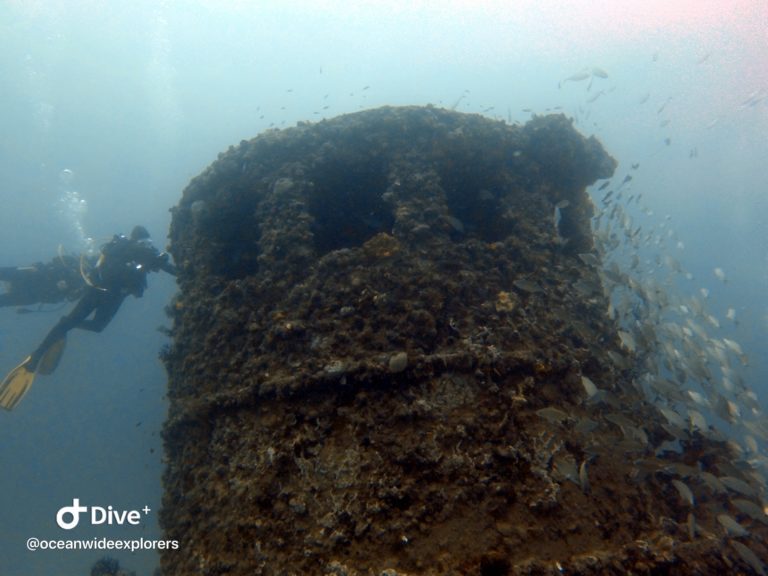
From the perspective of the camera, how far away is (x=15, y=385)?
8.05m

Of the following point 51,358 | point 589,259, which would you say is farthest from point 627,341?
point 51,358

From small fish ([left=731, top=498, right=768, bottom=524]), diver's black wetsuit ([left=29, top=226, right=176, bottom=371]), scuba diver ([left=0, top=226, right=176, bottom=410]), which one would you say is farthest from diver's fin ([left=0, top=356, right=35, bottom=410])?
small fish ([left=731, top=498, right=768, bottom=524])

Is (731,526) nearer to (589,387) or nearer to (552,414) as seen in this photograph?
(589,387)

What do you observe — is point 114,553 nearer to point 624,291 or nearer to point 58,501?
point 58,501

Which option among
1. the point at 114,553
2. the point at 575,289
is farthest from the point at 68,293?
the point at 114,553

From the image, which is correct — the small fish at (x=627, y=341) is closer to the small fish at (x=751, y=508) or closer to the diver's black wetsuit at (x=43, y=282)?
the small fish at (x=751, y=508)

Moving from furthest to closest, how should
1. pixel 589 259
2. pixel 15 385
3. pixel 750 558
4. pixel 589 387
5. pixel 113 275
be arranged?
pixel 113 275 → pixel 15 385 → pixel 589 259 → pixel 589 387 → pixel 750 558

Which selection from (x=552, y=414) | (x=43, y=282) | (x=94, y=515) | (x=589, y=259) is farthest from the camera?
(x=43, y=282)

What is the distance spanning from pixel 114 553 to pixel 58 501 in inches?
1294

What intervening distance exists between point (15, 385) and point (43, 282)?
5.25 metres

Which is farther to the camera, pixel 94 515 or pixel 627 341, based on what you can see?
pixel 94 515

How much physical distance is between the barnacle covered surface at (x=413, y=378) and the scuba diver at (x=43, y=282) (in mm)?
6474

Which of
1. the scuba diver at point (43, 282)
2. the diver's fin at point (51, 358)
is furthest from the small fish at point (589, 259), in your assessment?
the scuba diver at point (43, 282)

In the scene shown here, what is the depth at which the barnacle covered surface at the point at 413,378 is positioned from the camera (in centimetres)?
383
